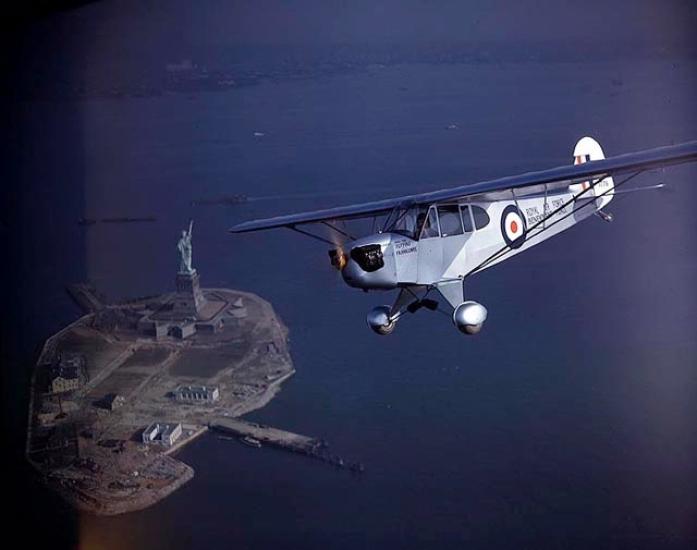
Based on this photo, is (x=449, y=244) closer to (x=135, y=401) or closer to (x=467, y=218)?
(x=467, y=218)

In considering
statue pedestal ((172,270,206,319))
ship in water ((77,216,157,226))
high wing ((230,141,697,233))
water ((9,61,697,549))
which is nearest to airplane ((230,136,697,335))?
high wing ((230,141,697,233))

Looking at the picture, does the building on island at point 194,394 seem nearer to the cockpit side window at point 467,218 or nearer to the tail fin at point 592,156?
the cockpit side window at point 467,218

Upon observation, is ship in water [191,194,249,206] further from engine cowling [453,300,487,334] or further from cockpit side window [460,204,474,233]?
engine cowling [453,300,487,334]

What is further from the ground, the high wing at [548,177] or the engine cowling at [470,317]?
the high wing at [548,177]

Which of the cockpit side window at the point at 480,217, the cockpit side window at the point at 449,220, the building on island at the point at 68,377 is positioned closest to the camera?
the cockpit side window at the point at 449,220

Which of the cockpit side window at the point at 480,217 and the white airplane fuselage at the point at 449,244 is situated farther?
the cockpit side window at the point at 480,217

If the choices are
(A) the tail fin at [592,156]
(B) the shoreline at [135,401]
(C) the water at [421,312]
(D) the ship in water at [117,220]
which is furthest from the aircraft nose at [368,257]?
(D) the ship in water at [117,220]

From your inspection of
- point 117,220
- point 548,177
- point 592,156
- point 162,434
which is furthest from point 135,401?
point 548,177
